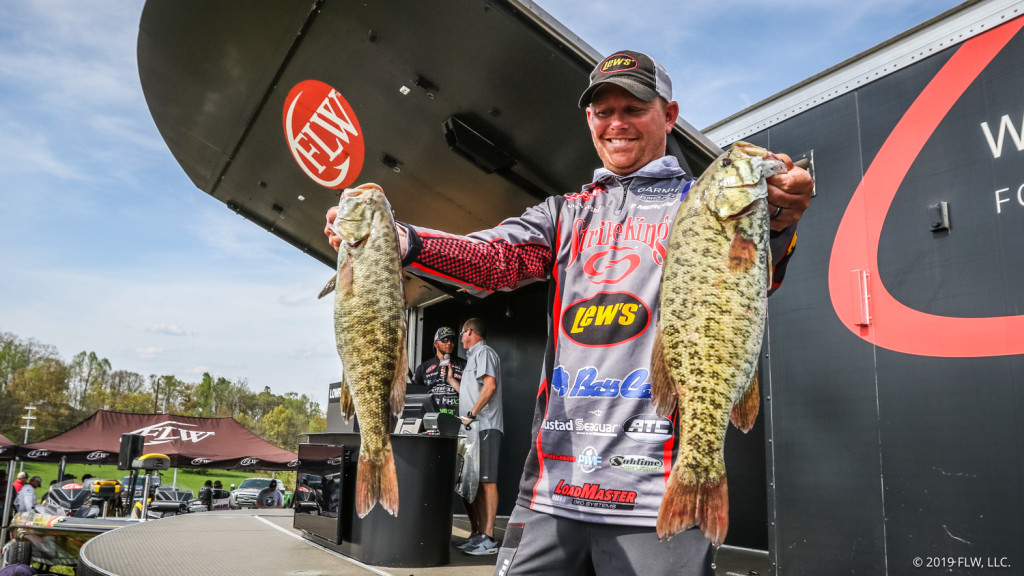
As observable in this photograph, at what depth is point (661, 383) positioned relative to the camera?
1329 millimetres

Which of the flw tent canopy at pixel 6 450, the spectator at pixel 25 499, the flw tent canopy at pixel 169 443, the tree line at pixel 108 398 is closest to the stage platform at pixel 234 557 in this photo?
the spectator at pixel 25 499

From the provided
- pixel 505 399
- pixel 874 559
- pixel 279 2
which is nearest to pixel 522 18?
pixel 279 2

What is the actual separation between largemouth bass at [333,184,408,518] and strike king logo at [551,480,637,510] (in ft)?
1.33

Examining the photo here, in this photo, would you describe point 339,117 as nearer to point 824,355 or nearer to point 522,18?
point 522,18

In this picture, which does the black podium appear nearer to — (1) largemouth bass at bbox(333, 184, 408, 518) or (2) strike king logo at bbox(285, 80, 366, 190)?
(2) strike king logo at bbox(285, 80, 366, 190)

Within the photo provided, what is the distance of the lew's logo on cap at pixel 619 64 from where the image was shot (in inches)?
63.8

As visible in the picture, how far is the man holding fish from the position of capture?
4.20 feet

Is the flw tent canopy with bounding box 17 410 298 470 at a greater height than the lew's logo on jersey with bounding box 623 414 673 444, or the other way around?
the lew's logo on jersey with bounding box 623 414 673 444

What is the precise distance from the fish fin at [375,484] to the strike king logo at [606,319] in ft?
1.77

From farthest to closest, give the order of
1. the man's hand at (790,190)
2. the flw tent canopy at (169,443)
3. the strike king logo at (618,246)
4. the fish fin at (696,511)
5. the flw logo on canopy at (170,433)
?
the flw logo on canopy at (170,433)
the flw tent canopy at (169,443)
the strike king logo at (618,246)
the man's hand at (790,190)
the fish fin at (696,511)

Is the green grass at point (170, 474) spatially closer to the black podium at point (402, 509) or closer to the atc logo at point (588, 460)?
the black podium at point (402, 509)

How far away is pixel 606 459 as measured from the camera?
143 cm

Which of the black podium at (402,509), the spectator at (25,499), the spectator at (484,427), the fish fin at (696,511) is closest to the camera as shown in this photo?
the fish fin at (696,511)

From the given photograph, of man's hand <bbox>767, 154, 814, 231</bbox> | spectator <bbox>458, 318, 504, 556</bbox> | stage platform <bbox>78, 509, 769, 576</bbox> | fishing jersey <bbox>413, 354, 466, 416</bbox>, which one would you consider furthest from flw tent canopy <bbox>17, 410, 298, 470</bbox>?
man's hand <bbox>767, 154, 814, 231</bbox>
